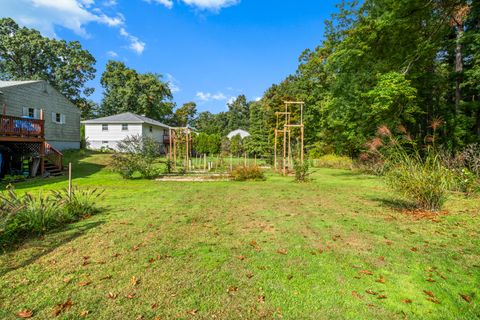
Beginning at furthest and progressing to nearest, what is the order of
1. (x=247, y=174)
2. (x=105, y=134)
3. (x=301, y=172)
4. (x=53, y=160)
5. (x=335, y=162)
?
(x=105, y=134) < (x=335, y=162) < (x=53, y=160) < (x=247, y=174) < (x=301, y=172)

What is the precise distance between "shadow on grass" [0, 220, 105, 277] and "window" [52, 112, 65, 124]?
65.8 ft

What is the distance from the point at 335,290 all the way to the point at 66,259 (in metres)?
3.62

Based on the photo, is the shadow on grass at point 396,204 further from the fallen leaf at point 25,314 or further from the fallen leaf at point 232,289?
the fallen leaf at point 25,314

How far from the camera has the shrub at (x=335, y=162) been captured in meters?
21.2

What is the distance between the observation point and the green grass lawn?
2.56 metres

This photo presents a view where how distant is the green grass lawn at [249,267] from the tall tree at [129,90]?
3396 centimetres

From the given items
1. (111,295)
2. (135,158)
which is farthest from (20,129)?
(111,295)

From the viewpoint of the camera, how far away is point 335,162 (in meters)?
22.2

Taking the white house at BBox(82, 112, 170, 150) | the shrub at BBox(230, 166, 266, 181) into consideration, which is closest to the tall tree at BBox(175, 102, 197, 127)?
the white house at BBox(82, 112, 170, 150)

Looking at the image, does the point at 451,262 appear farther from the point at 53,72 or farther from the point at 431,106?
the point at 53,72

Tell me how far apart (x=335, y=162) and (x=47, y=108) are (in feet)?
78.2

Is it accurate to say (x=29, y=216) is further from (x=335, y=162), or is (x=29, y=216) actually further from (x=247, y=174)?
(x=335, y=162)

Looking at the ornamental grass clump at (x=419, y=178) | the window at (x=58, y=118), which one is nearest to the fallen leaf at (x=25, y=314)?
the ornamental grass clump at (x=419, y=178)

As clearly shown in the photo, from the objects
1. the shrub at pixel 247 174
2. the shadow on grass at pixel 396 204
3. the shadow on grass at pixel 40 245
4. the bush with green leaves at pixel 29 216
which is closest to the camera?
the shadow on grass at pixel 40 245
